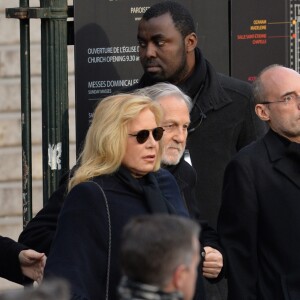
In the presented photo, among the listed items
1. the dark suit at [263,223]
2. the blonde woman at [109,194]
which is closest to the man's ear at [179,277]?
the blonde woman at [109,194]

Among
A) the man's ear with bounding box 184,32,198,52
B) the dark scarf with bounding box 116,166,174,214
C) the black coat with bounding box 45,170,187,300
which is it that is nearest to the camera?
the black coat with bounding box 45,170,187,300

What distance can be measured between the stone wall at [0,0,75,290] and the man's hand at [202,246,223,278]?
19.2ft

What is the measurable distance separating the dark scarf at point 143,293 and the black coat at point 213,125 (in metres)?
3.19

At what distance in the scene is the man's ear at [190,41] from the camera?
6996mm

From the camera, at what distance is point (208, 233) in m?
6.38

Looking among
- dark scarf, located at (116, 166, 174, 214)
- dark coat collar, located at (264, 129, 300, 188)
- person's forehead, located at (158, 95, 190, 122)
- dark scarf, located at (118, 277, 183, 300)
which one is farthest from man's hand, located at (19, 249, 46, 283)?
dark scarf, located at (118, 277, 183, 300)

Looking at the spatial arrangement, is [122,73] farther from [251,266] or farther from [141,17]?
Answer: [251,266]

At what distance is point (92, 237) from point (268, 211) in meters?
1.27

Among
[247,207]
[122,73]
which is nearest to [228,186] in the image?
[247,207]

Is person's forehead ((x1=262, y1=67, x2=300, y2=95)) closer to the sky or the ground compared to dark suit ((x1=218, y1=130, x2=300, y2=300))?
closer to the sky

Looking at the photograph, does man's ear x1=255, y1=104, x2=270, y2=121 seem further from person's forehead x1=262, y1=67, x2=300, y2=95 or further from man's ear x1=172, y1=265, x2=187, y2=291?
man's ear x1=172, y1=265, x2=187, y2=291

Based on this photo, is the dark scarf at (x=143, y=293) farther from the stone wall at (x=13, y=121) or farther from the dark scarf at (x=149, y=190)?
the stone wall at (x=13, y=121)

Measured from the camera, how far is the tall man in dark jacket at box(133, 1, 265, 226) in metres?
6.86

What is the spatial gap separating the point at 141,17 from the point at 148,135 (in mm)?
1836
